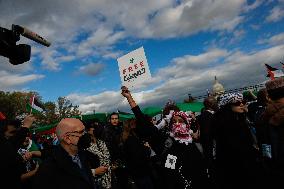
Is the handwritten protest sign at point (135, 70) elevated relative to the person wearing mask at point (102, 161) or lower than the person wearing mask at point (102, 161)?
elevated

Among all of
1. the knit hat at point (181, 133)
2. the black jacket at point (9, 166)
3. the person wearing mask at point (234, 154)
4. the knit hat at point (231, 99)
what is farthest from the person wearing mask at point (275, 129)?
the black jacket at point (9, 166)

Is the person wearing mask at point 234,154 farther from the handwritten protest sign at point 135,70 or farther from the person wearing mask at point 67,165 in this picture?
the handwritten protest sign at point 135,70

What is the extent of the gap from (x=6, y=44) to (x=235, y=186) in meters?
3.06

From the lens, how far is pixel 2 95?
74.6 meters

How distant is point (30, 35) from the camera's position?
13.2ft

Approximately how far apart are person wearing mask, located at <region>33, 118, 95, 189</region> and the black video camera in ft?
2.92

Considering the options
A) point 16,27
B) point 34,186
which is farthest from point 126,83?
point 34,186

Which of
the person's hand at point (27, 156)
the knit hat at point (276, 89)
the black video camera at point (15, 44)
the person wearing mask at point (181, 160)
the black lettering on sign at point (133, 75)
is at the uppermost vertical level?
the black video camera at point (15, 44)

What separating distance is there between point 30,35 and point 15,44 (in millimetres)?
199

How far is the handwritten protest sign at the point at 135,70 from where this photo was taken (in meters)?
7.10

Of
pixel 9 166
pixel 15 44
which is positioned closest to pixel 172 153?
pixel 9 166

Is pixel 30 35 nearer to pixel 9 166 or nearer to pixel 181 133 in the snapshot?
pixel 9 166

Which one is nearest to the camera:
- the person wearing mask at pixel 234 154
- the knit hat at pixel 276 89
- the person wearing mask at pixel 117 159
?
the knit hat at pixel 276 89

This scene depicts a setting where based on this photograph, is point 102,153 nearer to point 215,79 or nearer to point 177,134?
point 177,134
